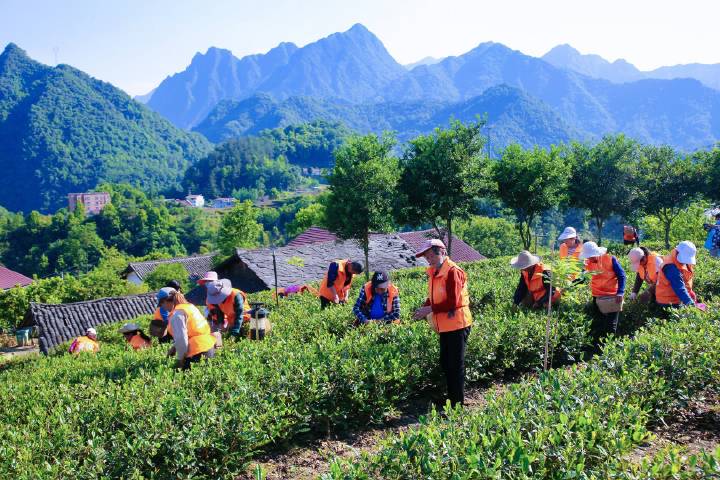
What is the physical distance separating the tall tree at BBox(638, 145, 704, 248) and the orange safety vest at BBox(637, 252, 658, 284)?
20305 mm

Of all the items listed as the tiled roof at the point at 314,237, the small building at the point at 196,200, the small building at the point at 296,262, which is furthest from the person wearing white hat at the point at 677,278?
the small building at the point at 196,200

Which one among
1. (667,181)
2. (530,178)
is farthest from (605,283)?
(667,181)

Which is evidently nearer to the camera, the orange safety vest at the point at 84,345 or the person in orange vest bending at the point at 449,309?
the person in orange vest bending at the point at 449,309

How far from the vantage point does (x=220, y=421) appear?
434 centimetres

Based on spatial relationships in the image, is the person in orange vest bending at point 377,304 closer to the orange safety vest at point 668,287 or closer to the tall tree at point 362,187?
the orange safety vest at point 668,287

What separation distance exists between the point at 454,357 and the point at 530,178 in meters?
17.9

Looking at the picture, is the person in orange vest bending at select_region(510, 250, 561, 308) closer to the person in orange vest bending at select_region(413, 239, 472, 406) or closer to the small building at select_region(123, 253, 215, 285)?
the person in orange vest bending at select_region(413, 239, 472, 406)

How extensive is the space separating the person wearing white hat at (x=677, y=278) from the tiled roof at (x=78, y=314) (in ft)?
65.4

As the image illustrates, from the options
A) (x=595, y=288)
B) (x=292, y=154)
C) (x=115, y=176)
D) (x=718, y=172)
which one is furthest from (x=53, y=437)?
(x=115, y=176)

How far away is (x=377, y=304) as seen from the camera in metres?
7.20

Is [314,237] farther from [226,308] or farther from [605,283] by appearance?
[605,283]

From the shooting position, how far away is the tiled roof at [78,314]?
20562mm

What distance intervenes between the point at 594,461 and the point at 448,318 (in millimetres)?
1984

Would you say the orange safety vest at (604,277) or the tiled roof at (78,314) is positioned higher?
the orange safety vest at (604,277)
